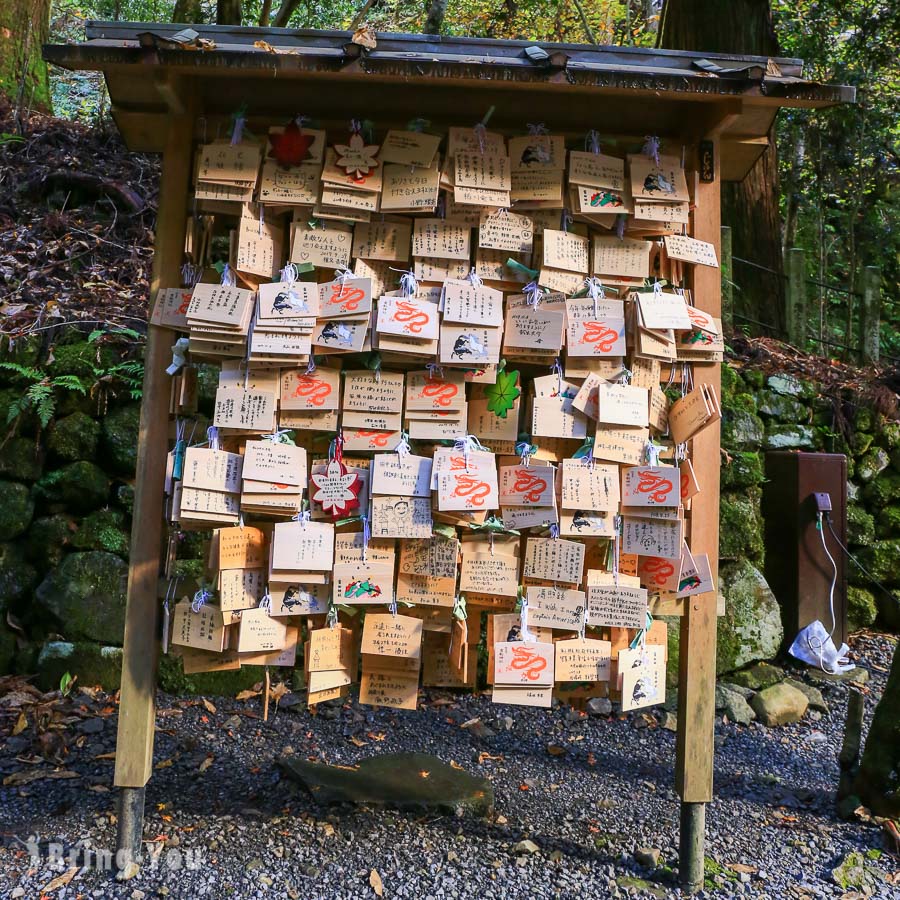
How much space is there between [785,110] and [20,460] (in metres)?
8.41

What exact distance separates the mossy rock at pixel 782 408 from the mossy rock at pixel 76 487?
13.9 ft

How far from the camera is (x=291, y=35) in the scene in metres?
2.59

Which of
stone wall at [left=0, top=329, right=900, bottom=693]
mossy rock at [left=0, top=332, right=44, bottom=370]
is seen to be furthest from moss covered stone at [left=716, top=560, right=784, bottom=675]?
mossy rock at [left=0, top=332, right=44, bottom=370]

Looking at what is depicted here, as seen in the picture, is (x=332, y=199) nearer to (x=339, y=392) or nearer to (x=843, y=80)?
(x=339, y=392)

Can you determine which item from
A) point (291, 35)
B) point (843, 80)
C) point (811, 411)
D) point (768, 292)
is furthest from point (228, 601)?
point (843, 80)

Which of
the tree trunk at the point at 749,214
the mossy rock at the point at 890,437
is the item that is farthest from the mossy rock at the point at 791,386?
the tree trunk at the point at 749,214

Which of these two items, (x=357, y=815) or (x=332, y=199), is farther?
(x=357, y=815)

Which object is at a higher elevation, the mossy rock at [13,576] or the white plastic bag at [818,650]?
the mossy rock at [13,576]

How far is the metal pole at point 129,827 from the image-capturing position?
9.01 ft

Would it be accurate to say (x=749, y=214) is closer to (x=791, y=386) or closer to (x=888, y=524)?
(x=791, y=386)

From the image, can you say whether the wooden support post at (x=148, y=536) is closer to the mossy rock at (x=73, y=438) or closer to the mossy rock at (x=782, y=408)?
the mossy rock at (x=73, y=438)

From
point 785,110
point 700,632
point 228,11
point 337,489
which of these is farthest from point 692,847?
point 785,110

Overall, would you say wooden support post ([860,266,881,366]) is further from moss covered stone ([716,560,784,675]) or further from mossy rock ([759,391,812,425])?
moss covered stone ([716,560,784,675])

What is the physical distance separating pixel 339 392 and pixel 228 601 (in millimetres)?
745
